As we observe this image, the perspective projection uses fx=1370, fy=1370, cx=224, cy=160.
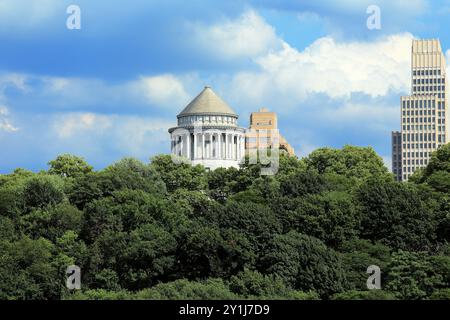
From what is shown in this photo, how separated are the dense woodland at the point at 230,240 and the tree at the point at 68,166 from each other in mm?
19479

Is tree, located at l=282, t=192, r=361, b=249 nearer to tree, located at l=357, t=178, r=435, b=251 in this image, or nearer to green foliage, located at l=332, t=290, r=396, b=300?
tree, located at l=357, t=178, r=435, b=251

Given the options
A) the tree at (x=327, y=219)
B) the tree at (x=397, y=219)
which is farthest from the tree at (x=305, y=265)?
the tree at (x=397, y=219)

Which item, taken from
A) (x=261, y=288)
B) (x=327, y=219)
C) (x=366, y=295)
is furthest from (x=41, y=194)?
(x=366, y=295)

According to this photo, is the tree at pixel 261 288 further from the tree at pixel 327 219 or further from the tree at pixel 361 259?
the tree at pixel 327 219

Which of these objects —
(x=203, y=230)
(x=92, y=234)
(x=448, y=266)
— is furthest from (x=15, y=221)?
(x=448, y=266)

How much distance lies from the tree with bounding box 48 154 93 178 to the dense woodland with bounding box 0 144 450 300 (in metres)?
19.5

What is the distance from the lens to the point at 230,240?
91.8 metres

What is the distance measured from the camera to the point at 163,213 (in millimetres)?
103062

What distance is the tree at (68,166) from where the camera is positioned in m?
139

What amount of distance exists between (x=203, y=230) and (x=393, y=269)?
43.4ft

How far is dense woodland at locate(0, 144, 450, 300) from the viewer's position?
286ft

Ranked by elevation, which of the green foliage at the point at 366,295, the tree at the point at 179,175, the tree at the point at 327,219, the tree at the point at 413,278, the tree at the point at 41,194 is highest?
the tree at the point at 179,175
